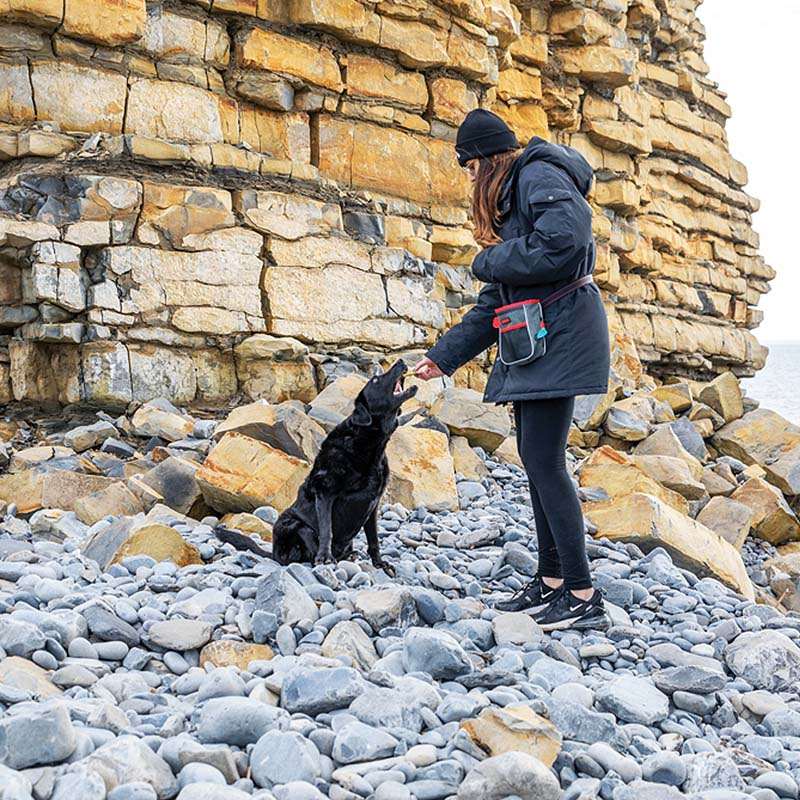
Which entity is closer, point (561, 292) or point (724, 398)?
point (561, 292)

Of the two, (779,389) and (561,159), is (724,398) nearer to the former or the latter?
(561,159)

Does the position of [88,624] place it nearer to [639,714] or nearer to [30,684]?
[30,684]

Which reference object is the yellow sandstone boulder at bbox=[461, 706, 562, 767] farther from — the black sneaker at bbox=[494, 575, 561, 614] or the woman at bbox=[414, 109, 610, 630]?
the black sneaker at bbox=[494, 575, 561, 614]

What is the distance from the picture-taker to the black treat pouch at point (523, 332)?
3.87 metres

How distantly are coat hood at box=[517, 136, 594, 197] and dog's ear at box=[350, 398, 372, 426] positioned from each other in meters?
1.58

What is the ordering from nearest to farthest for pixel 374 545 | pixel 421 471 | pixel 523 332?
pixel 523 332, pixel 374 545, pixel 421 471

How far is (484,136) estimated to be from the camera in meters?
4.00

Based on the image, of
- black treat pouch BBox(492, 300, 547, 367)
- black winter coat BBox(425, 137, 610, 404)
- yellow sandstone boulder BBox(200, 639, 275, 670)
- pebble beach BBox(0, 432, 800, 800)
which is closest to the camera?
pebble beach BBox(0, 432, 800, 800)

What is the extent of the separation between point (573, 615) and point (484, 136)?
2251mm

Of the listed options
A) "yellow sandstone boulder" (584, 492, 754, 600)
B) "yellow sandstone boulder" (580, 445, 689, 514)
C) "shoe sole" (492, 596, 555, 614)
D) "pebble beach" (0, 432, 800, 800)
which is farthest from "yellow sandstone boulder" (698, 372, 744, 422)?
"shoe sole" (492, 596, 555, 614)

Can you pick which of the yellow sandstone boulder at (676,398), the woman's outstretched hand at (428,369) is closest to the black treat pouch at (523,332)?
the woman's outstretched hand at (428,369)

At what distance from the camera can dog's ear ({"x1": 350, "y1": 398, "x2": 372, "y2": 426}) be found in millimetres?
4805

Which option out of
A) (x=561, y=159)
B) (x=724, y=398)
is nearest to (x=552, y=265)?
(x=561, y=159)

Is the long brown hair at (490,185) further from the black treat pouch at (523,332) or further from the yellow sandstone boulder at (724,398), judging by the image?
the yellow sandstone boulder at (724,398)
